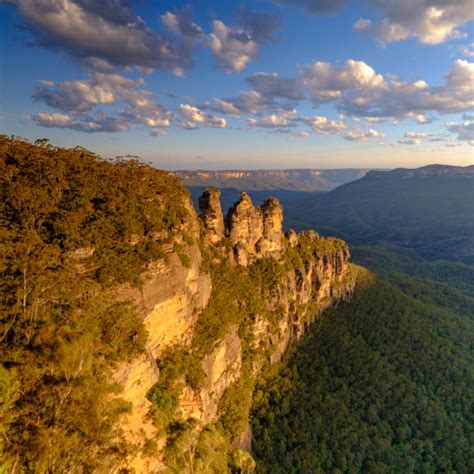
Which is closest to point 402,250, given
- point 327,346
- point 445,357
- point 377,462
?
point 445,357

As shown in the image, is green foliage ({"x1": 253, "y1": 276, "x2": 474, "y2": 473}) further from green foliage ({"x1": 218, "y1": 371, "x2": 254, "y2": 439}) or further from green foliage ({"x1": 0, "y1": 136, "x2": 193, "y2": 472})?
green foliage ({"x1": 0, "y1": 136, "x2": 193, "y2": 472})

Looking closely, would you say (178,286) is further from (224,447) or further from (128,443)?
(224,447)

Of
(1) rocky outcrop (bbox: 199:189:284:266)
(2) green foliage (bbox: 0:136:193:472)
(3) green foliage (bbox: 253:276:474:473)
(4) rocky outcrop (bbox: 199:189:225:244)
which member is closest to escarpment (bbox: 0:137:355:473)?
(2) green foliage (bbox: 0:136:193:472)

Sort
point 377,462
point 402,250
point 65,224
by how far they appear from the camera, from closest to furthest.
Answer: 1. point 65,224
2. point 377,462
3. point 402,250

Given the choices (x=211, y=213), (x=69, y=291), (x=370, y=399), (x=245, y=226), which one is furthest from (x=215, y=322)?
(x=370, y=399)

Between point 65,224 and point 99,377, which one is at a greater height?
point 65,224

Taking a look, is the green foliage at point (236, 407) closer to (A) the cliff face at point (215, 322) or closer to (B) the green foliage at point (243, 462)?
(A) the cliff face at point (215, 322)
